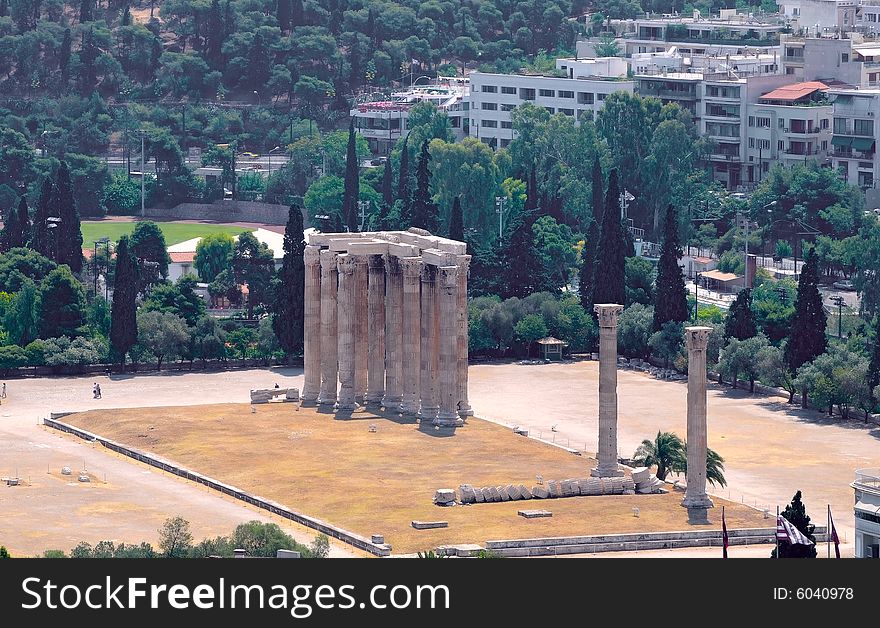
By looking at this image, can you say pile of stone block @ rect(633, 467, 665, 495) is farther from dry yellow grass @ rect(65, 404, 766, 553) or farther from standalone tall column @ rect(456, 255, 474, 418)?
standalone tall column @ rect(456, 255, 474, 418)

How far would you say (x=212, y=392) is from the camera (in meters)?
196

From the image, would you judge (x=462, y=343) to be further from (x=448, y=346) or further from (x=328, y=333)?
(x=328, y=333)

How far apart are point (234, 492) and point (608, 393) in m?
19.5

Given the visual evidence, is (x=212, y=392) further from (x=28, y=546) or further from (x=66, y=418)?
(x=28, y=546)

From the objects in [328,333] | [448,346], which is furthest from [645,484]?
[328,333]

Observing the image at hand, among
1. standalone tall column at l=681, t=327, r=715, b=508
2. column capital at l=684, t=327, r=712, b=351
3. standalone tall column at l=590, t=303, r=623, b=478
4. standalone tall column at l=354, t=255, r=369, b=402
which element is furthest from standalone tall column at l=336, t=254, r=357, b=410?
column capital at l=684, t=327, r=712, b=351

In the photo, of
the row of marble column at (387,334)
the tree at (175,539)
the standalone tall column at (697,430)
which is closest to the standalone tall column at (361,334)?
the row of marble column at (387,334)

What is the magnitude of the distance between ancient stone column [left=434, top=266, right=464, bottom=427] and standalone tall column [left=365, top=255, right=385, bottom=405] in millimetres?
6876

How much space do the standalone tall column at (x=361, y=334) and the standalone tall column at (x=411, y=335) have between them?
14.7 ft

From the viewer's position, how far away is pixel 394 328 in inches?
7131

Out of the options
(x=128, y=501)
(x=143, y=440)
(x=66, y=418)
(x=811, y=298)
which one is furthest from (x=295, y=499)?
(x=811, y=298)

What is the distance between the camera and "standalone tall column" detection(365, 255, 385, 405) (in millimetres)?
182750

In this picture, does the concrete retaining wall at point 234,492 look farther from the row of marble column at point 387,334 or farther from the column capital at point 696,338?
the column capital at point 696,338
